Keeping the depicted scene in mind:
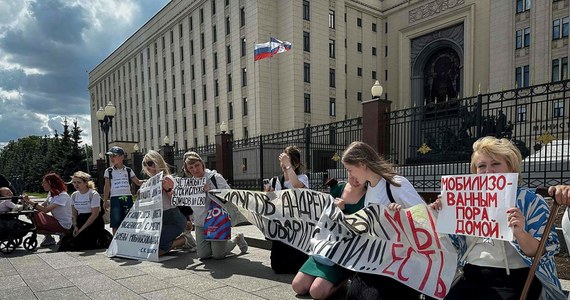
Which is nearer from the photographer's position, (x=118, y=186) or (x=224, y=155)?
(x=118, y=186)

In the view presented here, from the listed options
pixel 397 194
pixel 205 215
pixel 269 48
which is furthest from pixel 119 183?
pixel 269 48

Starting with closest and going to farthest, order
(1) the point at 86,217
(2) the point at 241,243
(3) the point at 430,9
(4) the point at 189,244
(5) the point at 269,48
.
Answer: (2) the point at 241,243, (4) the point at 189,244, (1) the point at 86,217, (5) the point at 269,48, (3) the point at 430,9

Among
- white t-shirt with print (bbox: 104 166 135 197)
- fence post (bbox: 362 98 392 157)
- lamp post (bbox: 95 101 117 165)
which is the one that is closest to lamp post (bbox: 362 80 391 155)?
fence post (bbox: 362 98 392 157)

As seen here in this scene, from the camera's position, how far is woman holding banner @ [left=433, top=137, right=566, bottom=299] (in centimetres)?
258

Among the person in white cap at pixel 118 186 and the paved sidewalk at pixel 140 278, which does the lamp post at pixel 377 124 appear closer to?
the paved sidewalk at pixel 140 278

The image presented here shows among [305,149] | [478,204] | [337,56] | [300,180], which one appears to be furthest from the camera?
[337,56]

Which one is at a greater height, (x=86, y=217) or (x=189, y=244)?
(x=86, y=217)

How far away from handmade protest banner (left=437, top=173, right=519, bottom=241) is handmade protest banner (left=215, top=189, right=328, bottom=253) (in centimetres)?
150

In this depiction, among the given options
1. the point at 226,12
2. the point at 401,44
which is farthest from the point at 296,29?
the point at 401,44

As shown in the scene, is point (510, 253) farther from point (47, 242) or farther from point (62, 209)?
point (47, 242)

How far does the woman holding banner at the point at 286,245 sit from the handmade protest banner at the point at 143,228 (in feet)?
6.91

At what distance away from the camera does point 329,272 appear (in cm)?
398

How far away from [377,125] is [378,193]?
6.86 m

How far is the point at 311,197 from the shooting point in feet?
15.6
